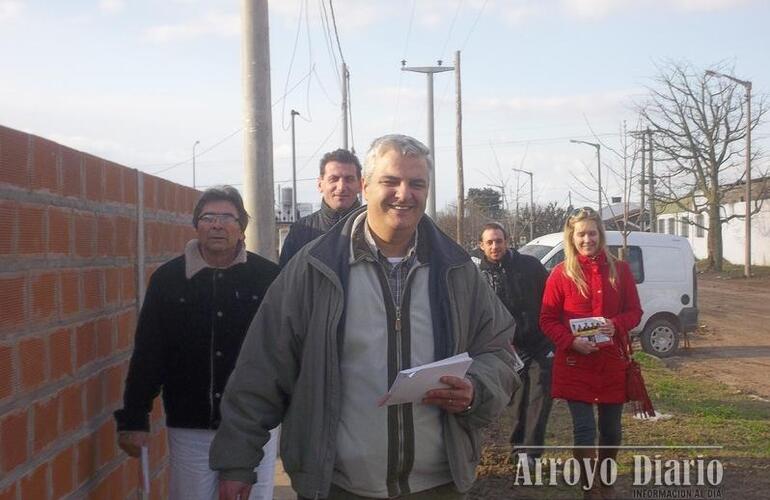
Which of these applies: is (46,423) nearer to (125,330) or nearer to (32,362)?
(32,362)

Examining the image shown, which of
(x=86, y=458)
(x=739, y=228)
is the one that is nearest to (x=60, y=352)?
(x=86, y=458)

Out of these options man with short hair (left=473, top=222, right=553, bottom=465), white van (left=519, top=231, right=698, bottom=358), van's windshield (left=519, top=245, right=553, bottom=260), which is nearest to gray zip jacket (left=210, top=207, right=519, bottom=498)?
man with short hair (left=473, top=222, right=553, bottom=465)

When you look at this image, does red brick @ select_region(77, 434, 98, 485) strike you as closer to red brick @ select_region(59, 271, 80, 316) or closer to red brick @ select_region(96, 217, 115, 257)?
red brick @ select_region(59, 271, 80, 316)

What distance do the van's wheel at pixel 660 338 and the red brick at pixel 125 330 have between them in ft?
37.2

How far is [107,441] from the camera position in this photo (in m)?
3.55

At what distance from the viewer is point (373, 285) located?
112 inches

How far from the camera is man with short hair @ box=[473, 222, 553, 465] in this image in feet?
22.5

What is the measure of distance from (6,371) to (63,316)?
50 cm

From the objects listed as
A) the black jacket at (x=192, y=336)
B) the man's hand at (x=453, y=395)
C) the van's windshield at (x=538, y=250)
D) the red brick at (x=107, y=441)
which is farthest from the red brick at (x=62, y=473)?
the van's windshield at (x=538, y=250)

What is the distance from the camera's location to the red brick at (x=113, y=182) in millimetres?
3578

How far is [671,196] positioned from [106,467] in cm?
4292

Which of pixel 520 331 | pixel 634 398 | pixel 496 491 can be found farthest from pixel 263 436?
pixel 520 331

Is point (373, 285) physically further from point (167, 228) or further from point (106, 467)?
point (167, 228)

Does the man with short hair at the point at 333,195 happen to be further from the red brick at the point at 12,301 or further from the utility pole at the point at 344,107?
the utility pole at the point at 344,107
